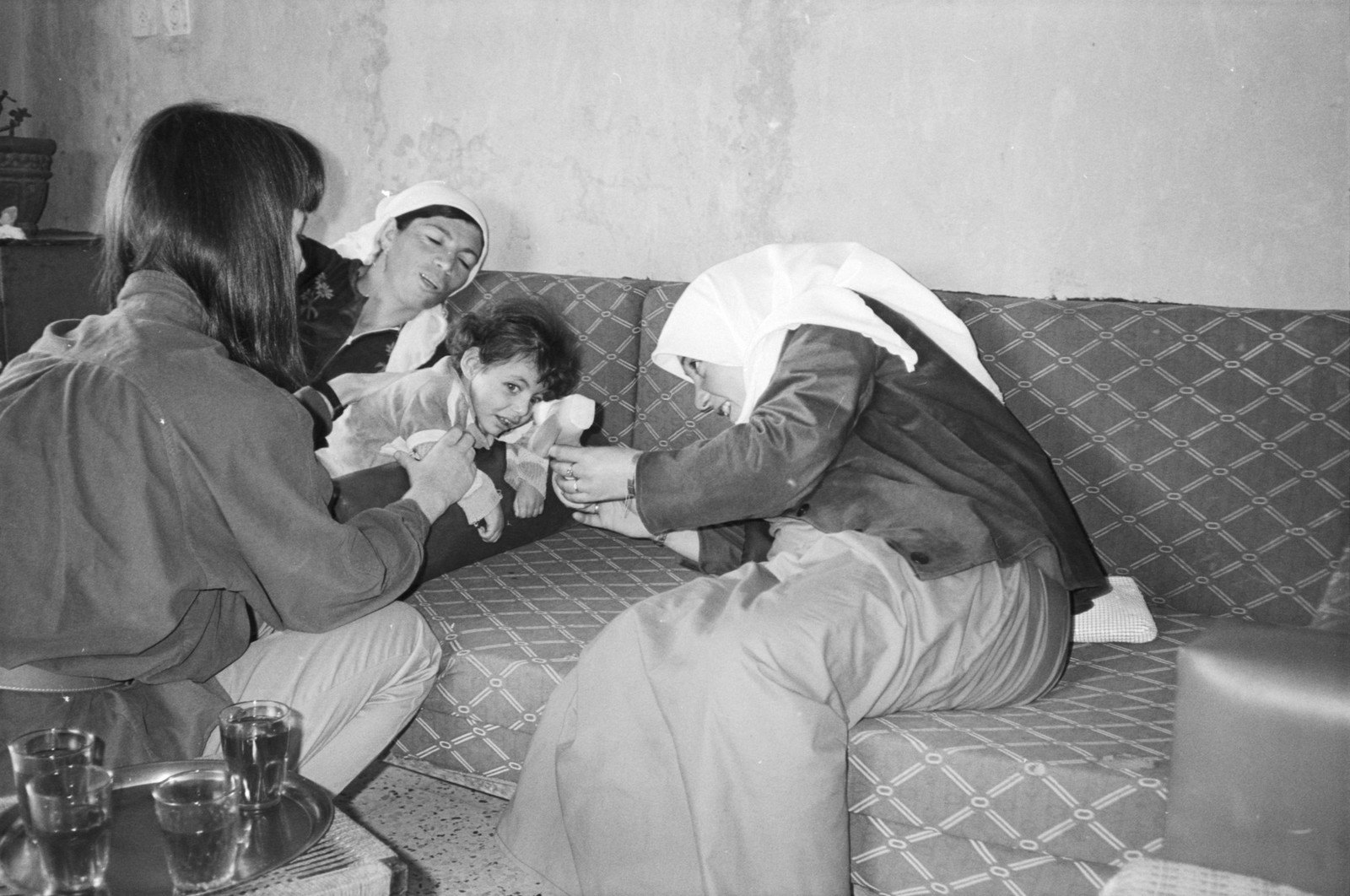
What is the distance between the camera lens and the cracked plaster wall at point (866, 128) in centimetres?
215

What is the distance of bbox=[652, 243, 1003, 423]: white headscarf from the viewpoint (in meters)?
1.84

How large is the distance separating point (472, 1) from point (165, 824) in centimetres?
253

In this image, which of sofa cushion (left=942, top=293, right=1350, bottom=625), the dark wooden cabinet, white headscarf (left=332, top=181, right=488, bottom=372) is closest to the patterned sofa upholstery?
sofa cushion (left=942, top=293, right=1350, bottom=625)

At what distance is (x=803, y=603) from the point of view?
1.65 metres

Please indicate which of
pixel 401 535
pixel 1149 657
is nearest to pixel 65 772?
pixel 401 535

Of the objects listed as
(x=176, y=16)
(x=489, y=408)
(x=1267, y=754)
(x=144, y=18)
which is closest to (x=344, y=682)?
(x=489, y=408)

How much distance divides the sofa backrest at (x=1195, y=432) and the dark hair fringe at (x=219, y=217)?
1.29 m

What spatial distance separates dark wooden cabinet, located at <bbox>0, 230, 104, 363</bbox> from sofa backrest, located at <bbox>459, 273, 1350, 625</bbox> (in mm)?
2862

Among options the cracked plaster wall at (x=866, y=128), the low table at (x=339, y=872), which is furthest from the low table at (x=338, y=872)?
the cracked plaster wall at (x=866, y=128)

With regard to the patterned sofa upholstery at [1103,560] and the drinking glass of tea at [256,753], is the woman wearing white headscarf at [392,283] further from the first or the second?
the drinking glass of tea at [256,753]

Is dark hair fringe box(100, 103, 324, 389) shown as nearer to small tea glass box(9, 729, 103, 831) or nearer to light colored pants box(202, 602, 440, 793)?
light colored pants box(202, 602, 440, 793)

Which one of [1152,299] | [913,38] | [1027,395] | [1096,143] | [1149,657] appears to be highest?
[913,38]

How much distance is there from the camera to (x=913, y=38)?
2426mm

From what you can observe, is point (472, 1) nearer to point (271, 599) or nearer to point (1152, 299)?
point (1152, 299)
